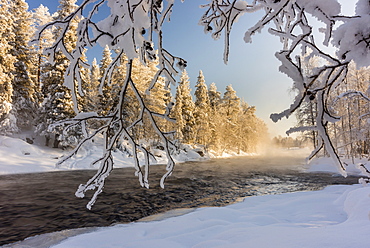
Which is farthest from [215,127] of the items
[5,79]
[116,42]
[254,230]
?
[116,42]

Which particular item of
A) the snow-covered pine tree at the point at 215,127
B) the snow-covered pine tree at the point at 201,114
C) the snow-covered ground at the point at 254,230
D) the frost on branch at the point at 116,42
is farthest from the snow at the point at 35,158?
the snow-covered pine tree at the point at 215,127

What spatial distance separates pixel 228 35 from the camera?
3.88 feet

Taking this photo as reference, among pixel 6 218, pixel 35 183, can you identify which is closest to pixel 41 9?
pixel 35 183

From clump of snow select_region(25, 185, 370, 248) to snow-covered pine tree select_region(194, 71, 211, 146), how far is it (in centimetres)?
3186

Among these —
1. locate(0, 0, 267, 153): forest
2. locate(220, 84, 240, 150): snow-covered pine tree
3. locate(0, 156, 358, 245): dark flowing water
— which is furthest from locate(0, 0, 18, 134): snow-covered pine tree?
locate(220, 84, 240, 150): snow-covered pine tree

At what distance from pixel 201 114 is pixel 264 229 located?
3510 centimetres

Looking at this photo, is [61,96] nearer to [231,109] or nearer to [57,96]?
[57,96]

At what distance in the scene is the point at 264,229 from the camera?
3367 mm

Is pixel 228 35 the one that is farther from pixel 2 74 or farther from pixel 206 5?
pixel 2 74

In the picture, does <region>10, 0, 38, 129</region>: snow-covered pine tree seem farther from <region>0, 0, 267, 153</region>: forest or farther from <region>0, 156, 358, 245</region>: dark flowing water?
<region>0, 156, 358, 245</region>: dark flowing water

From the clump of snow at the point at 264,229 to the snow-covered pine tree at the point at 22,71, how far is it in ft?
89.0

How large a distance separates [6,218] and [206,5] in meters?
8.18

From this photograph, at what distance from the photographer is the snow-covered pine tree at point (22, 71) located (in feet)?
82.0

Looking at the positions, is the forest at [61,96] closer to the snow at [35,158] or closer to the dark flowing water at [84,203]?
the snow at [35,158]
